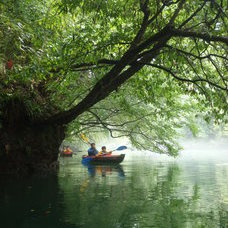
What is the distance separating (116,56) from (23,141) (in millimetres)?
4670

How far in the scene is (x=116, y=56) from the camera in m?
8.60

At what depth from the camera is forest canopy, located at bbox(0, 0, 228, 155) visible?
19.8 ft

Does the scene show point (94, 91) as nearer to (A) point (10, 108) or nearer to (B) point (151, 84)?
(B) point (151, 84)

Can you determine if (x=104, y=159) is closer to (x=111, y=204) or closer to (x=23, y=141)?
(x=23, y=141)

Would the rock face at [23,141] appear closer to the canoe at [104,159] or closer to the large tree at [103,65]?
the large tree at [103,65]

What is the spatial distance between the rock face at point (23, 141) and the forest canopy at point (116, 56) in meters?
0.38

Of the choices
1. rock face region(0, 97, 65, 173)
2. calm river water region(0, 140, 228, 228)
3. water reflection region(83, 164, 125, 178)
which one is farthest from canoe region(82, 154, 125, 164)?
calm river water region(0, 140, 228, 228)

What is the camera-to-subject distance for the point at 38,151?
37.9ft

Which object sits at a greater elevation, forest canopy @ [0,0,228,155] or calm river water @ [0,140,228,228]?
forest canopy @ [0,0,228,155]

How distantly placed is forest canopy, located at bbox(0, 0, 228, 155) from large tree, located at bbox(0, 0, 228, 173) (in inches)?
1.0

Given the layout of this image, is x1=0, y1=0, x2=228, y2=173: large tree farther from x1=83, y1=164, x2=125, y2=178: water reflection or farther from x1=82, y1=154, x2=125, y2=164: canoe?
x1=82, y1=154, x2=125, y2=164: canoe

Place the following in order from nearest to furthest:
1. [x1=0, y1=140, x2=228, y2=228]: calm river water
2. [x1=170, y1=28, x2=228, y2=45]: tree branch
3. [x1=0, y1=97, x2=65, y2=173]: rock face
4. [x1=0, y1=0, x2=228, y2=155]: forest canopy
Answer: [x1=0, y1=140, x2=228, y2=228]: calm river water → [x1=170, y1=28, x2=228, y2=45]: tree branch → [x1=0, y1=0, x2=228, y2=155]: forest canopy → [x1=0, y1=97, x2=65, y2=173]: rock face

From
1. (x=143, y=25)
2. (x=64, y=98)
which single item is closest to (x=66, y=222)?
(x=143, y=25)

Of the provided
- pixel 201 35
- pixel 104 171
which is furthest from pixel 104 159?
pixel 201 35
